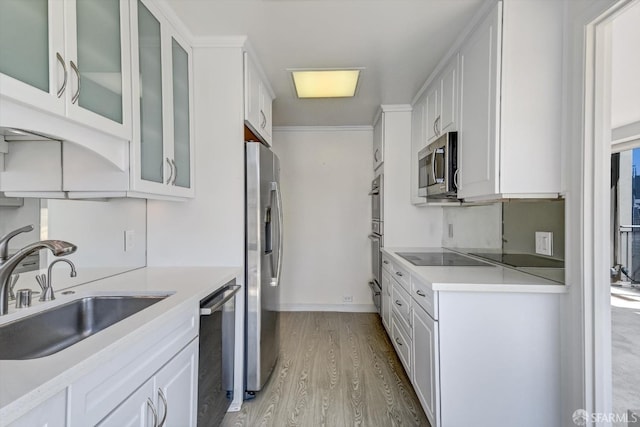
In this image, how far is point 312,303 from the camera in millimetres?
4168

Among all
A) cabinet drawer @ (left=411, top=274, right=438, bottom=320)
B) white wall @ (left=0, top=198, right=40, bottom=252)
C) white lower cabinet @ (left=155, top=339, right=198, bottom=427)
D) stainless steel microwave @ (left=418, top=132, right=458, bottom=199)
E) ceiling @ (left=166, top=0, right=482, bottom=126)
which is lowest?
white lower cabinet @ (left=155, top=339, right=198, bottom=427)

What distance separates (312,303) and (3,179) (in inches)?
133

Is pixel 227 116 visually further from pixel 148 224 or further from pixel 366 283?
pixel 366 283

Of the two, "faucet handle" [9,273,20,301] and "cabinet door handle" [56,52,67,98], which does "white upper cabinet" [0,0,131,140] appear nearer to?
"cabinet door handle" [56,52,67,98]

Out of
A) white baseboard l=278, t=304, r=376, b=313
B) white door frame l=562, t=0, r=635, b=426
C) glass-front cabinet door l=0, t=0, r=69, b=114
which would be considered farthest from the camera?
white baseboard l=278, t=304, r=376, b=313

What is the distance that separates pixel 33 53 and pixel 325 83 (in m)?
2.09

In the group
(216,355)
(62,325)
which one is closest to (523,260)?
(216,355)

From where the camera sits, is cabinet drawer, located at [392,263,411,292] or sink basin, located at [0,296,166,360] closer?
sink basin, located at [0,296,166,360]

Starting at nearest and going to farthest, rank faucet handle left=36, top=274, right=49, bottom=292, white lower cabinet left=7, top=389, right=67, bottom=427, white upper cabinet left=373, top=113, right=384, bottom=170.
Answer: white lower cabinet left=7, top=389, right=67, bottom=427, faucet handle left=36, top=274, right=49, bottom=292, white upper cabinet left=373, top=113, right=384, bottom=170

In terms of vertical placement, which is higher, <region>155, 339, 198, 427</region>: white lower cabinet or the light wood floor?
<region>155, 339, 198, 427</region>: white lower cabinet

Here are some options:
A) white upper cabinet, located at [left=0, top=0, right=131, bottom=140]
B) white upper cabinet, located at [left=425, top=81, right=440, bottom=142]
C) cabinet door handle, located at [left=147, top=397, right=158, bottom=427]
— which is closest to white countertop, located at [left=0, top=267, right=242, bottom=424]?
cabinet door handle, located at [left=147, top=397, right=158, bottom=427]

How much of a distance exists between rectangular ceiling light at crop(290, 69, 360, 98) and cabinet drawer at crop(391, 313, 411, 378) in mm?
Result: 1986

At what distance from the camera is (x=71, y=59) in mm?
1114

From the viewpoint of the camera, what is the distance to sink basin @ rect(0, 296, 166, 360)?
42.4 inches
